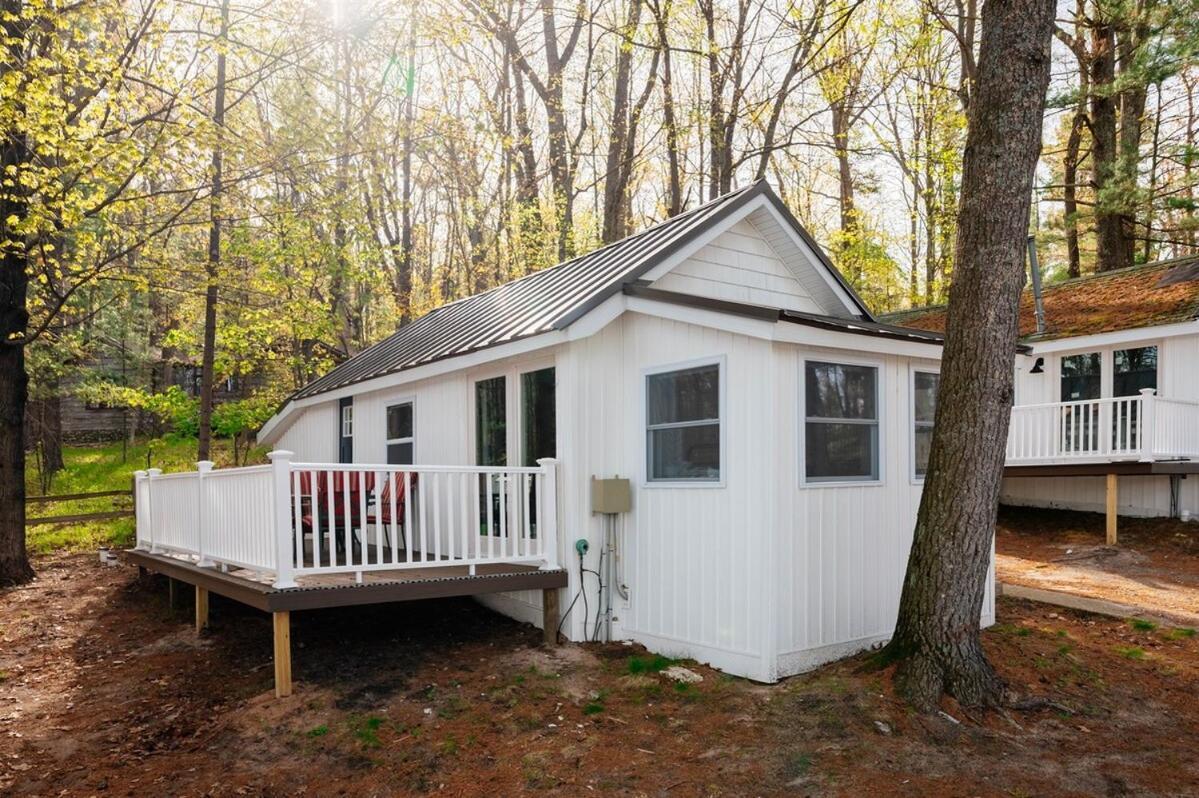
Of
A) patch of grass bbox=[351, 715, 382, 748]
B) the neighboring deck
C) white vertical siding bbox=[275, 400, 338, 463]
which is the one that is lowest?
patch of grass bbox=[351, 715, 382, 748]

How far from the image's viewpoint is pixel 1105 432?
12.3 meters

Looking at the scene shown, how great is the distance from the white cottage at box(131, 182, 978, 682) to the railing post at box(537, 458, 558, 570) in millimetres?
15

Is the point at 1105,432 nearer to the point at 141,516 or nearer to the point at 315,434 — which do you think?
the point at 315,434

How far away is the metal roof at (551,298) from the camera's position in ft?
25.1

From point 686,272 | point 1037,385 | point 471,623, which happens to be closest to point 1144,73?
point 1037,385

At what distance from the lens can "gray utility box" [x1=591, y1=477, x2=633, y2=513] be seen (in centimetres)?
723

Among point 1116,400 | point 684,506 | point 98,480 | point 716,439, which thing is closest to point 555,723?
point 684,506

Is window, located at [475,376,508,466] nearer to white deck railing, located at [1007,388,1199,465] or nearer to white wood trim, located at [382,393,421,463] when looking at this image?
white wood trim, located at [382,393,421,463]

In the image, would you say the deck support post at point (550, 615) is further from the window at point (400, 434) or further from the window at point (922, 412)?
the window at point (922, 412)

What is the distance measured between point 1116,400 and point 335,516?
11.1 metres

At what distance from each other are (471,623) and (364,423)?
13.5 feet

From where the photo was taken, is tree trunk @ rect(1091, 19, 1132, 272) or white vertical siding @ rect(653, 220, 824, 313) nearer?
white vertical siding @ rect(653, 220, 824, 313)

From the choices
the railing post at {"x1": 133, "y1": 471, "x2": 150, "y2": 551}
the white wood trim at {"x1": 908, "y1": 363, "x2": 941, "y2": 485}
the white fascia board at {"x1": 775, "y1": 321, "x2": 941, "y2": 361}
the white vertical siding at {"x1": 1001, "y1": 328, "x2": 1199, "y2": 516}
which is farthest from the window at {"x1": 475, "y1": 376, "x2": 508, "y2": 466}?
the white vertical siding at {"x1": 1001, "y1": 328, "x2": 1199, "y2": 516}

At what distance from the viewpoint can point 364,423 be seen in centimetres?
1134
